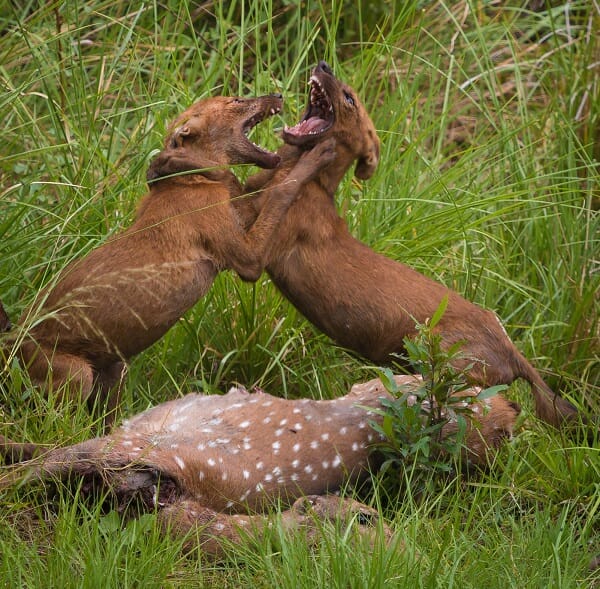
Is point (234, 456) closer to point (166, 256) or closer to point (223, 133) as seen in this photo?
point (166, 256)

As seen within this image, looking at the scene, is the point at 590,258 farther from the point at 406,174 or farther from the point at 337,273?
the point at 337,273

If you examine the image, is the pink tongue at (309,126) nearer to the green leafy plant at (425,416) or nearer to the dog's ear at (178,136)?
the dog's ear at (178,136)

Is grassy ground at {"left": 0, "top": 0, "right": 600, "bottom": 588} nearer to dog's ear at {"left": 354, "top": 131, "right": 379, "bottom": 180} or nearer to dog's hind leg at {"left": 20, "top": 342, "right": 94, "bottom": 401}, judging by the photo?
dog's hind leg at {"left": 20, "top": 342, "right": 94, "bottom": 401}

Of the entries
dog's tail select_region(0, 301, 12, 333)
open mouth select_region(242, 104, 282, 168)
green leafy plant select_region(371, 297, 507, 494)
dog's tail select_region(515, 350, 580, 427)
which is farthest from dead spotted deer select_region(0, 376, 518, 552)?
open mouth select_region(242, 104, 282, 168)

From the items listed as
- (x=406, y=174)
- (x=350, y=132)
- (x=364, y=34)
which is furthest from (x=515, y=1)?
(x=350, y=132)

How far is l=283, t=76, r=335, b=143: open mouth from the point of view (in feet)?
18.0

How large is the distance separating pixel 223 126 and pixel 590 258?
225 centimetres

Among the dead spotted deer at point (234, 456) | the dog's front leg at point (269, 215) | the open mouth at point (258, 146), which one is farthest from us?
the open mouth at point (258, 146)

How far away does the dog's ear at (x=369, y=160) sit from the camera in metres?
5.77

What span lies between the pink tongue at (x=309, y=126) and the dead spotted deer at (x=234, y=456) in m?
1.28

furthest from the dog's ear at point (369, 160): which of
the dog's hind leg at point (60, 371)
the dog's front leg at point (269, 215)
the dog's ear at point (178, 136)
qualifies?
the dog's hind leg at point (60, 371)

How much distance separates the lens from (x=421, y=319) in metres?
5.34

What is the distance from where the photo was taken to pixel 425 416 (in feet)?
15.4

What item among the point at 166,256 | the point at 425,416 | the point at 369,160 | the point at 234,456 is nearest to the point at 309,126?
the point at 369,160
